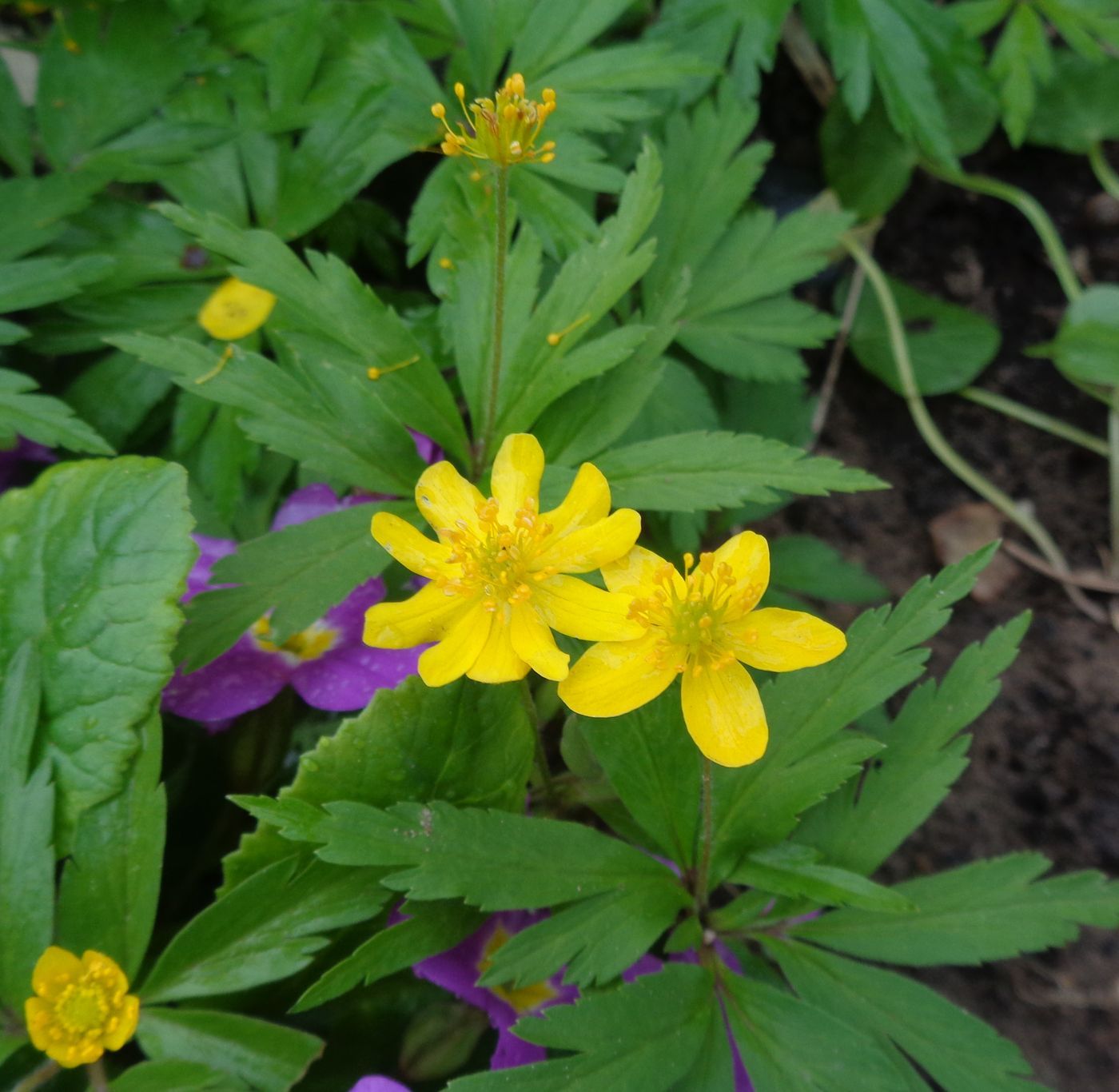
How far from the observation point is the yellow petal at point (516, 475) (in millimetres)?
894

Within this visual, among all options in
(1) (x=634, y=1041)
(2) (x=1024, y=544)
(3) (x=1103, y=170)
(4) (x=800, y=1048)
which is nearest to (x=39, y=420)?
(1) (x=634, y=1041)

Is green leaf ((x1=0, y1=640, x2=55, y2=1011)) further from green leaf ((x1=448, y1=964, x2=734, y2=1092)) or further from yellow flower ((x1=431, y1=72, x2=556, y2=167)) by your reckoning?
yellow flower ((x1=431, y1=72, x2=556, y2=167))

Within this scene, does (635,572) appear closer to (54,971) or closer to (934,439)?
(54,971)

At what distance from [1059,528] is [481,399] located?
1.22m

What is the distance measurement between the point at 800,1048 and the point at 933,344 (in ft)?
4.33

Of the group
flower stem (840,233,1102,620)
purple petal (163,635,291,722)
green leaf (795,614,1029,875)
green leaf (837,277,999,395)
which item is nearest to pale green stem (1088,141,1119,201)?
green leaf (837,277,999,395)

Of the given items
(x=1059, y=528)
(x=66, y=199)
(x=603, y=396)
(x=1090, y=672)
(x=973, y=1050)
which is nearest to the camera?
(x=973, y=1050)

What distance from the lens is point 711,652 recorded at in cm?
82

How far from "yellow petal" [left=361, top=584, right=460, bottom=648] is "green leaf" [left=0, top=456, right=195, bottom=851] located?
293mm

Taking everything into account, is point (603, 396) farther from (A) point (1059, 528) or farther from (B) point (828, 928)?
(A) point (1059, 528)

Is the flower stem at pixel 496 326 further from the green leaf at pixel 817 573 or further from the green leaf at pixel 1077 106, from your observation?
the green leaf at pixel 1077 106

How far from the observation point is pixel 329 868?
1.00 m

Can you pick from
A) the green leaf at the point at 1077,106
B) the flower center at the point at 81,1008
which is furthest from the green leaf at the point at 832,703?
the green leaf at the point at 1077,106

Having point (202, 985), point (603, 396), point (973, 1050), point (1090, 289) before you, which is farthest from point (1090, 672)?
point (202, 985)
